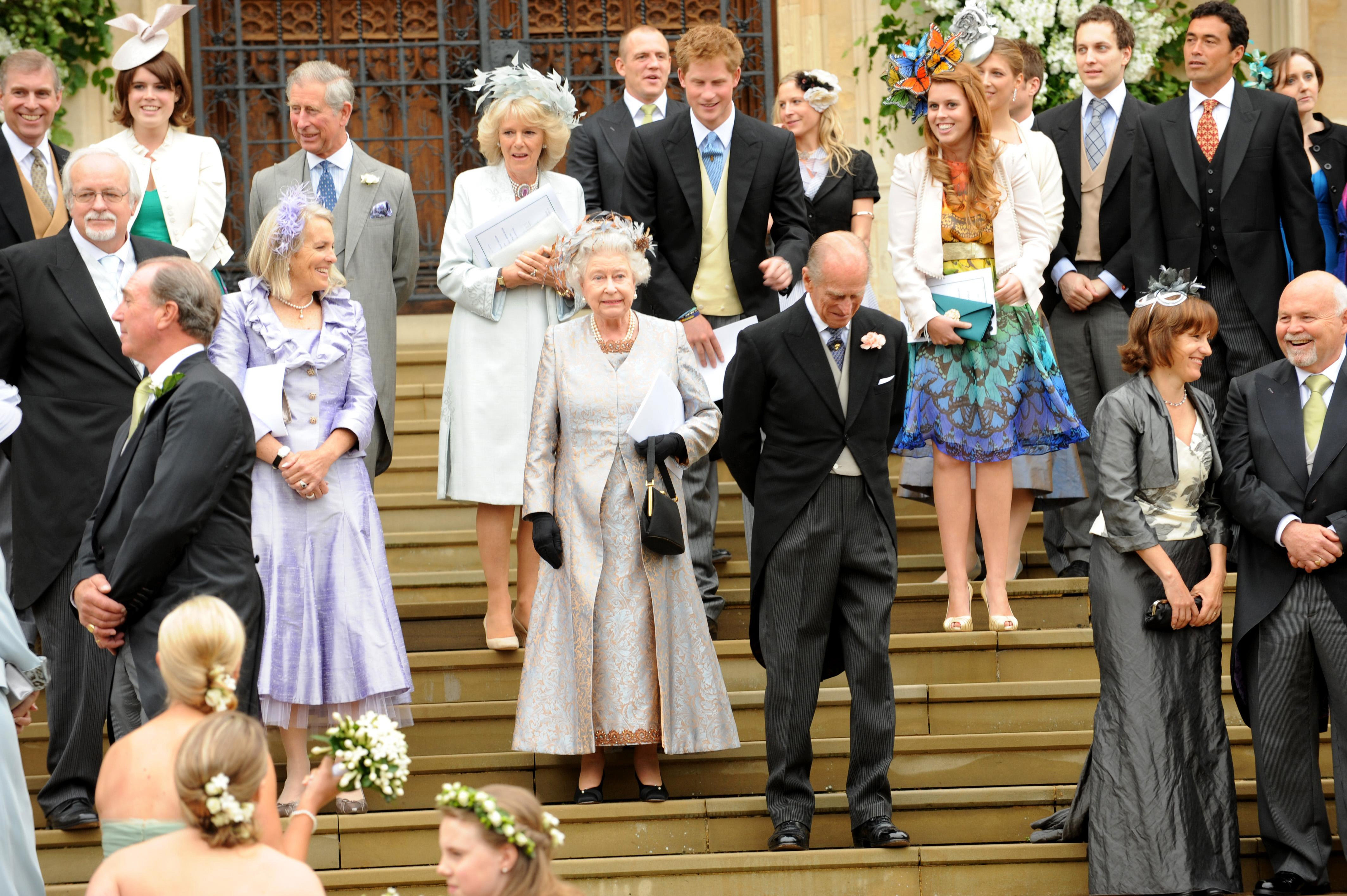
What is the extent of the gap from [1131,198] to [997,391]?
1.37 meters

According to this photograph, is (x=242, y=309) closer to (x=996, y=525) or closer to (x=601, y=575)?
(x=601, y=575)

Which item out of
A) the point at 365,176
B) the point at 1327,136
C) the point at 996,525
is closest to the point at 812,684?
the point at 996,525

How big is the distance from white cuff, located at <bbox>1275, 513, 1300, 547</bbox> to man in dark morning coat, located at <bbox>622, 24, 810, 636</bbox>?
2117mm

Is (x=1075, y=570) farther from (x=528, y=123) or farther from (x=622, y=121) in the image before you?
(x=528, y=123)

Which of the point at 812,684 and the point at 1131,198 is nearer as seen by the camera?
the point at 812,684

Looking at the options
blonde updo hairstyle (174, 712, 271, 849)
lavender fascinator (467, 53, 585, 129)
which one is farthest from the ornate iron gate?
blonde updo hairstyle (174, 712, 271, 849)

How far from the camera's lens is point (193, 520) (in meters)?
4.41

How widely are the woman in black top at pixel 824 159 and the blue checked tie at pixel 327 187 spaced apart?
194cm

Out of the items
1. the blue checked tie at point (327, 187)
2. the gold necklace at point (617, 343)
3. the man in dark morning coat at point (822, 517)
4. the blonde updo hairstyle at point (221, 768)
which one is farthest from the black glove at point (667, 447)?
the blonde updo hairstyle at point (221, 768)

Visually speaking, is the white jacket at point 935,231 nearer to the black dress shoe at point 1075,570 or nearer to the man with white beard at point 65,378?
the black dress shoe at point 1075,570

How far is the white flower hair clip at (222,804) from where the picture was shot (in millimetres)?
3139

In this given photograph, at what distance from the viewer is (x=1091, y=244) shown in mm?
7469

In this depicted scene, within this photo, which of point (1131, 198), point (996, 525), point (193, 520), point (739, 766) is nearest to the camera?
point (193, 520)

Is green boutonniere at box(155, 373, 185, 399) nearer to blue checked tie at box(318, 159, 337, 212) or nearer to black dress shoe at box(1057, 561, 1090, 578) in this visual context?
blue checked tie at box(318, 159, 337, 212)
